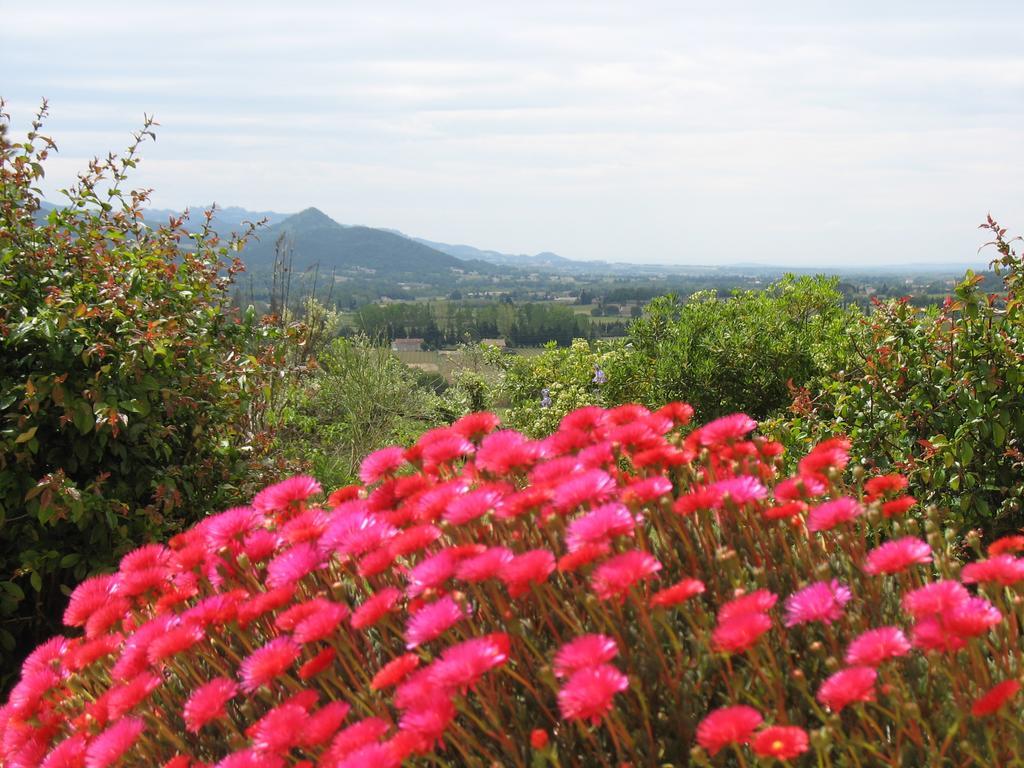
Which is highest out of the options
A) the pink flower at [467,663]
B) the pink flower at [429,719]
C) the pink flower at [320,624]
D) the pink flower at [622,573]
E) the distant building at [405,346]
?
the pink flower at [622,573]

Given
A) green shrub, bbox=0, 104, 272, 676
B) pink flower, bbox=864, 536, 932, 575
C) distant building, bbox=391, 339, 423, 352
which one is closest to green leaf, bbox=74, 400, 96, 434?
green shrub, bbox=0, 104, 272, 676

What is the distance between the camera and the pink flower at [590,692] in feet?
→ 4.00

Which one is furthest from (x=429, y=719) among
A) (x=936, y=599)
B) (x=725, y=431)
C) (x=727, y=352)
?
(x=727, y=352)

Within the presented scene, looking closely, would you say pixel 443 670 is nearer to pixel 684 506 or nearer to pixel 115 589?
pixel 684 506

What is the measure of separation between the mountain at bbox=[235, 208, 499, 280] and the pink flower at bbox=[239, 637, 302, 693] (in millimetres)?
127466

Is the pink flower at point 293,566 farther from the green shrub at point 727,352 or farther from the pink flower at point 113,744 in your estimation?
the green shrub at point 727,352

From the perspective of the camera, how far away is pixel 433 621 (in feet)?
4.70

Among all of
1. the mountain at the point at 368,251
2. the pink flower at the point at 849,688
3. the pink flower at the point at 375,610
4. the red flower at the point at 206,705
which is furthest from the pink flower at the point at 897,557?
the mountain at the point at 368,251

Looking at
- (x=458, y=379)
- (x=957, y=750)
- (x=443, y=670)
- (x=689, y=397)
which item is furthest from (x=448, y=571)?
(x=458, y=379)

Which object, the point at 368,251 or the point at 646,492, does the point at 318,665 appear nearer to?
the point at 646,492

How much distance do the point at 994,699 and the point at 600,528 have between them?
0.63 meters

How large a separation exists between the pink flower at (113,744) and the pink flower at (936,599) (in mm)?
1376

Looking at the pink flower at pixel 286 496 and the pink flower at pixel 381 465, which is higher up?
the pink flower at pixel 381 465

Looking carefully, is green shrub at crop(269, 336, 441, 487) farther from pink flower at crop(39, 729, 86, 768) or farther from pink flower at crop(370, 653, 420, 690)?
pink flower at crop(370, 653, 420, 690)
